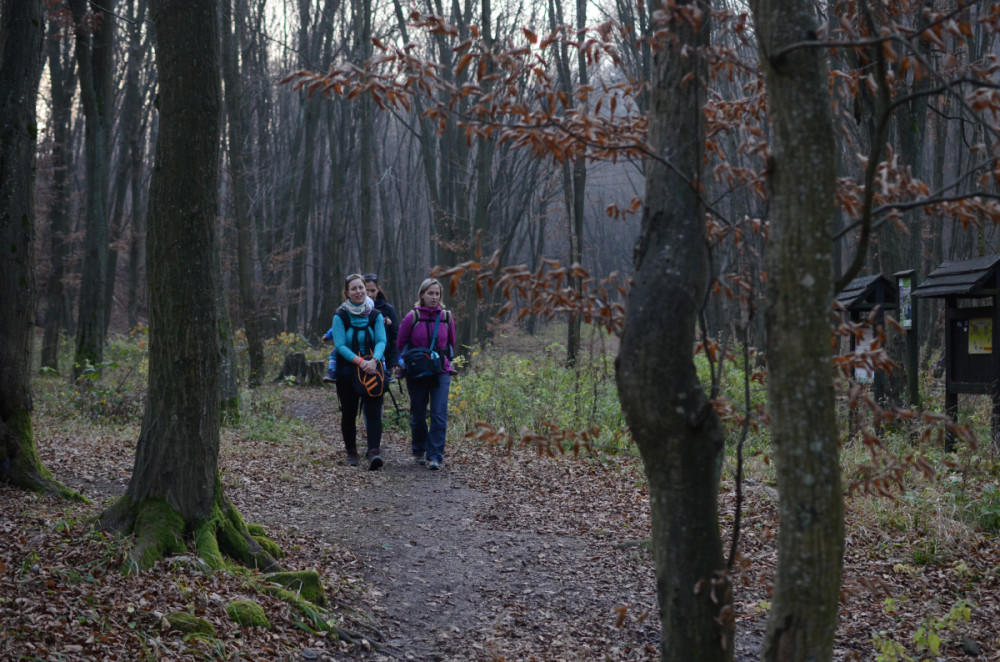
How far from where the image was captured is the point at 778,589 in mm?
2391

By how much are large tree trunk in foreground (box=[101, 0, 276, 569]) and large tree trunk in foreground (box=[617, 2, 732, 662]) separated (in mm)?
3041

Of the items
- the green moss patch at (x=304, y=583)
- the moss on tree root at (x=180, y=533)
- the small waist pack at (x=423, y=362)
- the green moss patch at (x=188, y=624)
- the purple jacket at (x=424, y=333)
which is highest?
the purple jacket at (x=424, y=333)

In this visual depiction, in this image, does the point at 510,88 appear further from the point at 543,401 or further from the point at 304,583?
the point at 543,401

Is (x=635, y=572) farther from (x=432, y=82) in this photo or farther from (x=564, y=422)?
(x=564, y=422)

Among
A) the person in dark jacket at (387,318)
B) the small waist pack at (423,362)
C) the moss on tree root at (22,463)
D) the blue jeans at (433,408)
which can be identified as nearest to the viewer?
the moss on tree root at (22,463)

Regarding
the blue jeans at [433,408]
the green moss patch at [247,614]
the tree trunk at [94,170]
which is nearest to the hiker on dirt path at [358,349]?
the blue jeans at [433,408]

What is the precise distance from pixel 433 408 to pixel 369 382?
910 millimetres

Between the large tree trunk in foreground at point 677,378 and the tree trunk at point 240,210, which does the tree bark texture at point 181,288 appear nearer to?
A: the large tree trunk in foreground at point 677,378

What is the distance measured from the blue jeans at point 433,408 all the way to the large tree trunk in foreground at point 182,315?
421 centimetres

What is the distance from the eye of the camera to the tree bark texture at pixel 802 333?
7.48ft

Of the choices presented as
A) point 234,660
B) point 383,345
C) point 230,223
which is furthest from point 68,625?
point 230,223

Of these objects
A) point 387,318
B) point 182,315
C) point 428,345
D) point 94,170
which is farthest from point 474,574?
point 94,170

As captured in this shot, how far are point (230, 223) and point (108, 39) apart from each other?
10400 millimetres

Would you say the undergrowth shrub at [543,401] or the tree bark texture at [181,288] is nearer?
the tree bark texture at [181,288]
